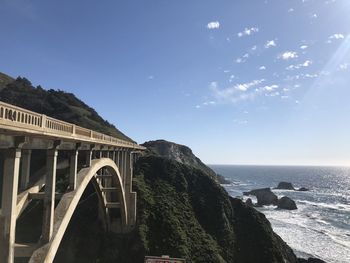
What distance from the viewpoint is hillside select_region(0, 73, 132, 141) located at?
3676 inches

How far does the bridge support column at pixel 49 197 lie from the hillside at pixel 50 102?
7718cm

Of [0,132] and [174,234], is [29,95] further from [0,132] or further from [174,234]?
[0,132]

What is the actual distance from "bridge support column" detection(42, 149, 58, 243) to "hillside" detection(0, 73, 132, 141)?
77.2m

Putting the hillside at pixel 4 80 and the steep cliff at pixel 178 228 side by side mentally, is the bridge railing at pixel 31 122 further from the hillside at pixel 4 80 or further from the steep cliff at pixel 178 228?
the hillside at pixel 4 80

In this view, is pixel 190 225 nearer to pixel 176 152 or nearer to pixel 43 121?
pixel 43 121

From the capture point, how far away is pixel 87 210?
45.1 meters

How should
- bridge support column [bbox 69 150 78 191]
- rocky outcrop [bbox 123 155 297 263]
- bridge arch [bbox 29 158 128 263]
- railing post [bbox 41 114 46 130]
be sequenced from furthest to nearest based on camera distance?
1. rocky outcrop [bbox 123 155 297 263]
2. bridge support column [bbox 69 150 78 191]
3. bridge arch [bbox 29 158 128 263]
4. railing post [bbox 41 114 46 130]

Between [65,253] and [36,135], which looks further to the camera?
[65,253]

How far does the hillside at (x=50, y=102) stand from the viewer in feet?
306

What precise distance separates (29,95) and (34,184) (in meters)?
94.7

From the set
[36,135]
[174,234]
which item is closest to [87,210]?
[174,234]

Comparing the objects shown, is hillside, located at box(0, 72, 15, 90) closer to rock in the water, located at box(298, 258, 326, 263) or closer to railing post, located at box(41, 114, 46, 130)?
rock in the water, located at box(298, 258, 326, 263)

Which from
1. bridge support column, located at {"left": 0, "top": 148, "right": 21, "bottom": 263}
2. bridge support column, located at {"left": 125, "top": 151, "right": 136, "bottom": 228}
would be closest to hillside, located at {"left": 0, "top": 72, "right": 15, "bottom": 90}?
bridge support column, located at {"left": 125, "top": 151, "right": 136, "bottom": 228}

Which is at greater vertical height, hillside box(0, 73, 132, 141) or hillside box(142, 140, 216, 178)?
hillside box(0, 73, 132, 141)
